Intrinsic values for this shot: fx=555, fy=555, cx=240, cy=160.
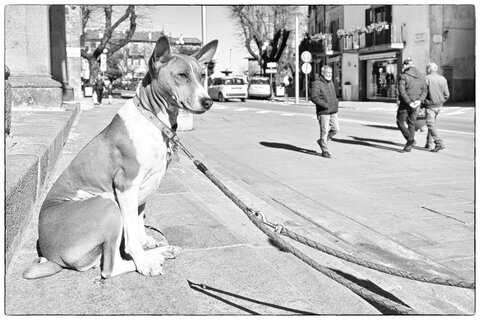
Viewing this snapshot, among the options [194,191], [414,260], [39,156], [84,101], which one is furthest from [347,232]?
[84,101]

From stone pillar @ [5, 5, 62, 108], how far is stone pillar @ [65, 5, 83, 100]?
10668mm

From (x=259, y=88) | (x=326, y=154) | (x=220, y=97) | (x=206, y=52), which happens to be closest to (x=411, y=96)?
(x=326, y=154)

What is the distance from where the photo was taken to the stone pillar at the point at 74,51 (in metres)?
22.2

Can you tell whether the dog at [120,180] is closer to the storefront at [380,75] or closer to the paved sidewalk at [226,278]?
the paved sidewalk at [226,278]

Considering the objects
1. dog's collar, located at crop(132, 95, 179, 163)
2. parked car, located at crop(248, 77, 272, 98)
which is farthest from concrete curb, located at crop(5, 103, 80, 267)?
parked car, located at crop(248, 77, 272, 98)

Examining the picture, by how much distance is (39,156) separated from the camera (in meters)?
4.82

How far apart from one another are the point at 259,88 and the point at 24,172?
40.0m

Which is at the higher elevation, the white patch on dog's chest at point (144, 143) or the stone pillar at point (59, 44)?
the stone pillar at point (59, 44)

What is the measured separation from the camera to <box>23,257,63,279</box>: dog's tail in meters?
3.22

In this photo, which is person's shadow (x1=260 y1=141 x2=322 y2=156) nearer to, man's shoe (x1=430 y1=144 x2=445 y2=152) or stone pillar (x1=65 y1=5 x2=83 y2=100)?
man's shoe (x1=430 y1=144 x2=445 y2=152)

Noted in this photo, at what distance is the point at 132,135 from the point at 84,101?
64.3 ft

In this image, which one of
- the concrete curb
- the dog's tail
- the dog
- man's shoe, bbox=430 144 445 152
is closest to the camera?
the dog

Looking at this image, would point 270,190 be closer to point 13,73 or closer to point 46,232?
point 46,232

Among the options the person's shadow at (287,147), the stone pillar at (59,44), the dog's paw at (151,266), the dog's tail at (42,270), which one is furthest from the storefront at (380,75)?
the dog's tail at (42,270)
